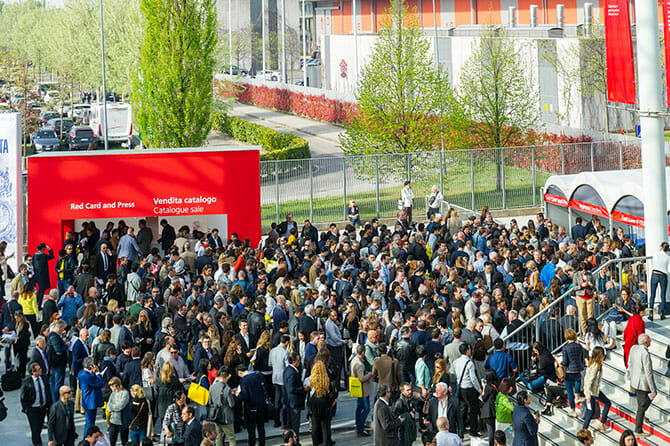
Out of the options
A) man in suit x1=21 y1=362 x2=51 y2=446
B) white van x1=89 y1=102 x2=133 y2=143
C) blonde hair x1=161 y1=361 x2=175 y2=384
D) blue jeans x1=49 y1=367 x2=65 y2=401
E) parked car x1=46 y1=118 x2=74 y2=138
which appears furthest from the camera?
parked car x1=46 y1=118 x2=74 y2=138

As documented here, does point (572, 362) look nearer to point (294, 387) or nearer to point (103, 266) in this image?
point (294, 387)

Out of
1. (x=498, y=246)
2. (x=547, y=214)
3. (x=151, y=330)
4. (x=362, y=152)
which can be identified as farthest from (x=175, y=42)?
(x=151, y=330)

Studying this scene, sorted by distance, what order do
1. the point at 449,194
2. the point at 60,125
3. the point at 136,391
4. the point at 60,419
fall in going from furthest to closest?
the point at 60,125 → the point at 449,194 → the point at 136,391 → the point at 60,419

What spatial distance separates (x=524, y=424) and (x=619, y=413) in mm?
2618

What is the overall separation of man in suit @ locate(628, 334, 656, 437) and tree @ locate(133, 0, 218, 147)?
2179cm

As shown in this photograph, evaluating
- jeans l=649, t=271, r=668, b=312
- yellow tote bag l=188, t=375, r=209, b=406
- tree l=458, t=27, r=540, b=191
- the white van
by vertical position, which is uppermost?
the white van

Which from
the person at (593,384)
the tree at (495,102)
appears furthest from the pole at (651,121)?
the tree at (495,102)

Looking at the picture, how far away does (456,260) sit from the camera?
63.5ft

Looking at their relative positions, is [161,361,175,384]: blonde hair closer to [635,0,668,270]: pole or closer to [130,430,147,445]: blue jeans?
[130,430,147,445]: blue jeans

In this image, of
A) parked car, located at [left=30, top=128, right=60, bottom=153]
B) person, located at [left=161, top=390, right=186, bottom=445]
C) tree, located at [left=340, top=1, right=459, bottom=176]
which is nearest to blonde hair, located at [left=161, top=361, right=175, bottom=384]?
person, located at [left=161, top=390, right=186, bottom=445]

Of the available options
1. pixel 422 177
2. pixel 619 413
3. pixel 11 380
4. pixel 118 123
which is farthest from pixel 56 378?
pixel 118 123

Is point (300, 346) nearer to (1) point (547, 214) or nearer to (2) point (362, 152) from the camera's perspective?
(1) point (547, 214)

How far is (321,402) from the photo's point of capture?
1345 centimetres

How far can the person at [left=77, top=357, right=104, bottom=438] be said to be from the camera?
44.7 ft
